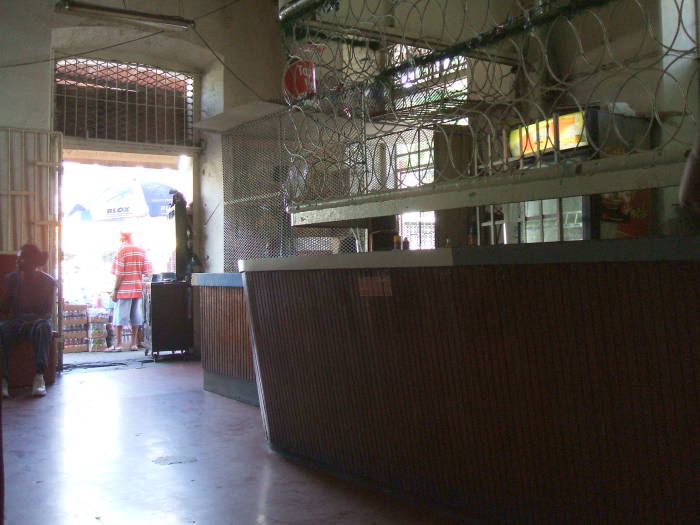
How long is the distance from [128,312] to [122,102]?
2.83 metres

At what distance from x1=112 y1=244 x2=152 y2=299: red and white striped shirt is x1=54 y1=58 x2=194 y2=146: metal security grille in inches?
63.8

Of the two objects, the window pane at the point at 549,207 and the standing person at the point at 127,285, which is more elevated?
the window pane at the point at 549,207

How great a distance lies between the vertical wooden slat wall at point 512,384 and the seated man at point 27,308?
3592mm

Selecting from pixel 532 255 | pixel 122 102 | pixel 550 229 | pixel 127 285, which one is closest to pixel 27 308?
pixel 127 285

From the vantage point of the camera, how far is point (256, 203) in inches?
304

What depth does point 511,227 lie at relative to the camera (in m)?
6.18

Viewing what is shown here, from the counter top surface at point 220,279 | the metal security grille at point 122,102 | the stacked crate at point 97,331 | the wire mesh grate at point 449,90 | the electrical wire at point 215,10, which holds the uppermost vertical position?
the electrical wire at point 215,10

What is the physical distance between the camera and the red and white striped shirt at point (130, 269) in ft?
29.4

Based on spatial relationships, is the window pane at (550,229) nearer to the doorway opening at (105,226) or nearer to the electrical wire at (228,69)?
the electrical wire at (228,69)

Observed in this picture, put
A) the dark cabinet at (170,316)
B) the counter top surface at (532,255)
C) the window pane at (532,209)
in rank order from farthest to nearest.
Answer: the dark cabinet at (170,316)
the window pane at (532,209)
the counter top surface at (532,255)

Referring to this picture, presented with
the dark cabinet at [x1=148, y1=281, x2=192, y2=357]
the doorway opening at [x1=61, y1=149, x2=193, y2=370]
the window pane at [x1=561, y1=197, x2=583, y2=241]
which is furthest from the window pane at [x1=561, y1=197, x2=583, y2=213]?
the doorway opening at [x1=61, y1=149, x2=193, y2=370]

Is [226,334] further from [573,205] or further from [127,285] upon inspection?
[127,285]

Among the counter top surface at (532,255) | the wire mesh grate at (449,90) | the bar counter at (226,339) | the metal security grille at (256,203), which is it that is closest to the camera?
the counter top surface at (532,255)

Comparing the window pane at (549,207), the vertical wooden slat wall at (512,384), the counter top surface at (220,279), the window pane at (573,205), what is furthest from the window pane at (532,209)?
the vertical wooden slat wall at (512,384)
